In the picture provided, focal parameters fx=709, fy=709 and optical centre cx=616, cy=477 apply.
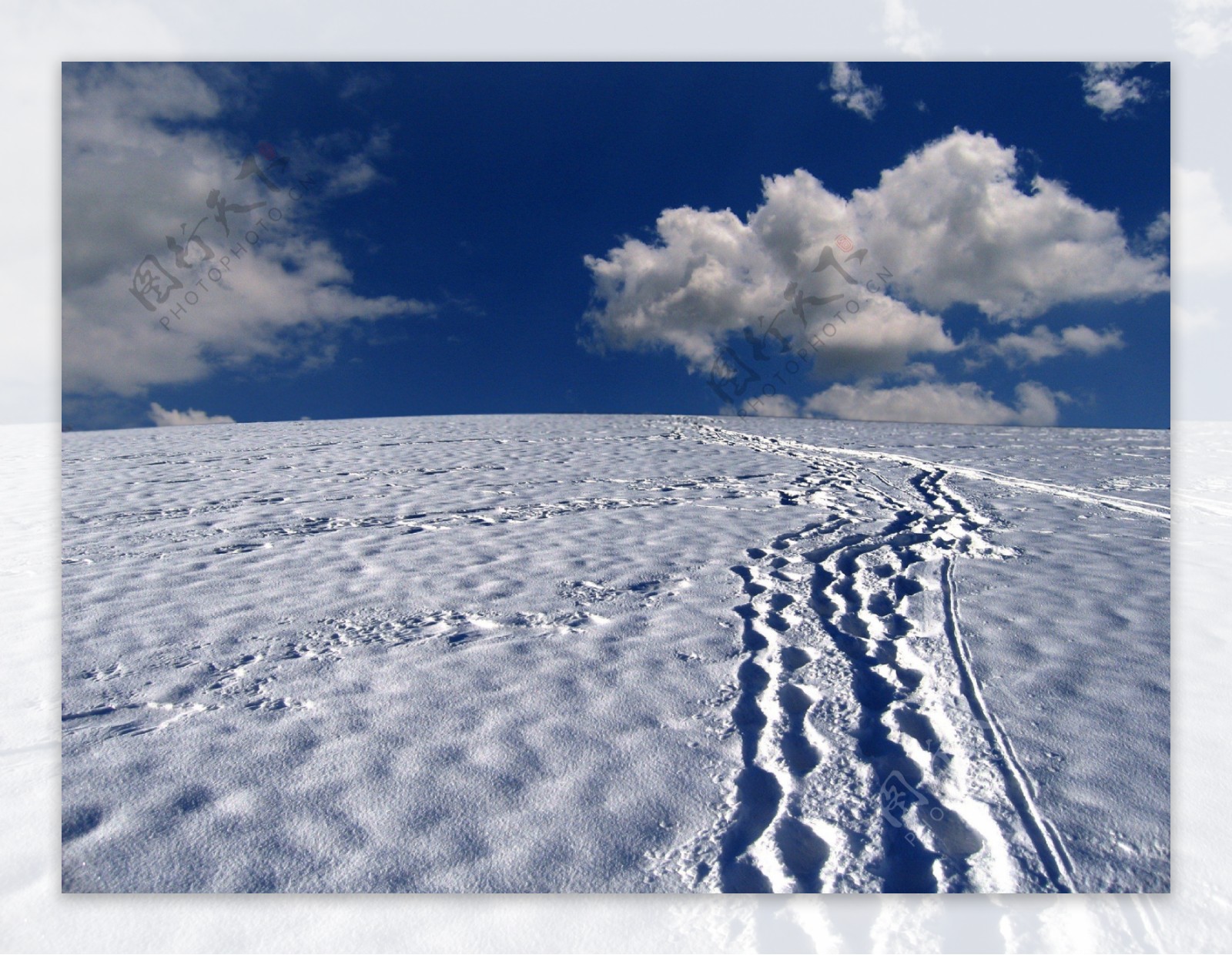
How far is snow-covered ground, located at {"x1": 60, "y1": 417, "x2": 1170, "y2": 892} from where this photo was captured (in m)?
2.34

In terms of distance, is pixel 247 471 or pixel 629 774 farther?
pixel 247 471

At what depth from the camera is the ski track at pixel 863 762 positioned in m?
2.29

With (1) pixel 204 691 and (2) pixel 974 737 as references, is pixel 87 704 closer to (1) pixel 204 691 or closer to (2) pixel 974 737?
(1) pixel 204 691

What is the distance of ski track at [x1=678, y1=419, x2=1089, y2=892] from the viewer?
90.3 inches

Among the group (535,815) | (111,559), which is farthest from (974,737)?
(111,559)

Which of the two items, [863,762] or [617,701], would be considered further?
[617,701]

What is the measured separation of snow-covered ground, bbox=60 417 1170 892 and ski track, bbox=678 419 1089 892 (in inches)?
0.5

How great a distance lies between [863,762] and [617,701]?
43.5 inches

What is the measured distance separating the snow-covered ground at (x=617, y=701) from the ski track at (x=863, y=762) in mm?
13

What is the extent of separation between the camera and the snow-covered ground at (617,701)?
2.34 m

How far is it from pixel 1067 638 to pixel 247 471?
10.8m

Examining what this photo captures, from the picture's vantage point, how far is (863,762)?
9.19 feet

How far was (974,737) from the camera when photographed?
2.99 meters

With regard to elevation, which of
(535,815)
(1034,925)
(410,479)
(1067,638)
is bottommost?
(1034,925)
